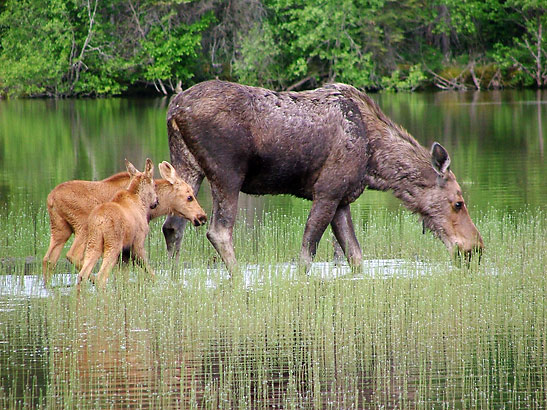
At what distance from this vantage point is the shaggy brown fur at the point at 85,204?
11375 mm

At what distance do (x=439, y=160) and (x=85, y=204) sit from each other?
12.0 feet

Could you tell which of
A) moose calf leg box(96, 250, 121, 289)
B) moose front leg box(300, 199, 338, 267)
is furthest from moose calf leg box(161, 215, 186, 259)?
moose calf leg box(96, 250, 121, 289)

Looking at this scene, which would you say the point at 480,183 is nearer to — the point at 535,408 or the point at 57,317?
the point at 57,317

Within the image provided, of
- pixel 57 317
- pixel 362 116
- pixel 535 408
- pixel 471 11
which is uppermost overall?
pixel 471 11

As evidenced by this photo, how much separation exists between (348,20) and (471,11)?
6928 millimetres

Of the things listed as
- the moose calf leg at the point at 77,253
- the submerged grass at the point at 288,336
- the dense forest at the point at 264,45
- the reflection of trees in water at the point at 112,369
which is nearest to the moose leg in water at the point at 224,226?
the submerged grass at the point at 288,336

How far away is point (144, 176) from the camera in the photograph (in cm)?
1120

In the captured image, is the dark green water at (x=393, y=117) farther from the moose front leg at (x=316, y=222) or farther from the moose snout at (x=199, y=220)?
the moose snout at (x=199, y=220)

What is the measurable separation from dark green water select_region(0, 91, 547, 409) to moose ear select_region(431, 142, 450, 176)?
3.25 ft

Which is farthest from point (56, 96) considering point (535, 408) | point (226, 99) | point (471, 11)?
point (535, 408)

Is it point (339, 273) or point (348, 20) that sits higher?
point (348, 20)

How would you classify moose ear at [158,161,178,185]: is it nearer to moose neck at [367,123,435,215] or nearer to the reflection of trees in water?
moose neck at [367,123,435,215]

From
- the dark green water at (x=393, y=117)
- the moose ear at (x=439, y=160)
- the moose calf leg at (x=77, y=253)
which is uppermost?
the dark green water at (x=393, y=117)

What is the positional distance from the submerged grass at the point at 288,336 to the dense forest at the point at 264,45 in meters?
42.0
